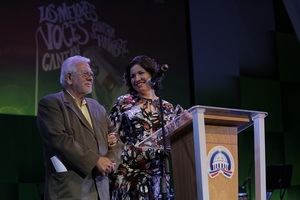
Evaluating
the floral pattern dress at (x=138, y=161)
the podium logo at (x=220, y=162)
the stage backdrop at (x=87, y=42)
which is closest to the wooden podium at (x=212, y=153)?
the podium logo at (x=220, y=162)

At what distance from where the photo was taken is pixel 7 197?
4180 millimetres

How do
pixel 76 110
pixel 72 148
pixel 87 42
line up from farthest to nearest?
1. pixel 87 42
2. pixel 76 110
3. pixel 72 148

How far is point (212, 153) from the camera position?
2.19 metres

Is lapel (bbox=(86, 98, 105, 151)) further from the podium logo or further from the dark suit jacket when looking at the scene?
the podium logo

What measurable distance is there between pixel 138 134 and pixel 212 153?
942 mm

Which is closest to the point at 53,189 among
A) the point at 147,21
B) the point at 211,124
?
the point at 211,124

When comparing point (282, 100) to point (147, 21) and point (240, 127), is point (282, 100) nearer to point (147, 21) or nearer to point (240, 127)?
point (147, 21)

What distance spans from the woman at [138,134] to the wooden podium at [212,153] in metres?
0.60

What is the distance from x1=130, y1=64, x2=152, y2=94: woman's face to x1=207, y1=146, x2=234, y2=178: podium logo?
3.50 ft

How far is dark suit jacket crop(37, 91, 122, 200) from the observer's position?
2.51 metres

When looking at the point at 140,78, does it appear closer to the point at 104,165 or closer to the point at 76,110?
the point at 76,110

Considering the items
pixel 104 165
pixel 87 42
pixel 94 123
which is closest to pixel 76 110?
pixel 94 123

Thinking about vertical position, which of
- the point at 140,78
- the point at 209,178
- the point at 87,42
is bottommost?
the point at 209,178

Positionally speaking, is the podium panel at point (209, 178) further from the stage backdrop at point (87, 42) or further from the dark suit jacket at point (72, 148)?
the stage backdrop at point (87, 42)
